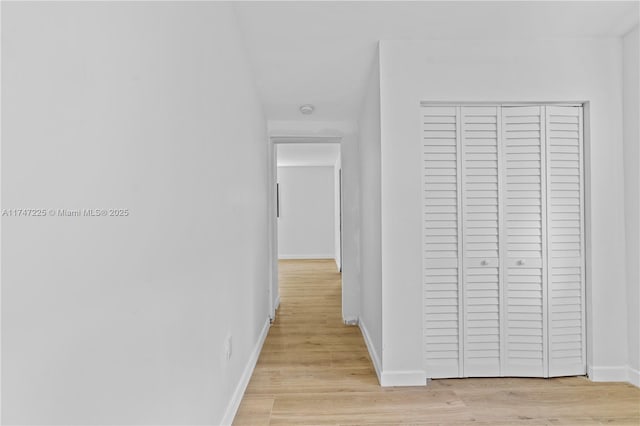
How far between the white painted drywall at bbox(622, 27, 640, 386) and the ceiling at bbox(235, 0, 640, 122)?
0.66 feet

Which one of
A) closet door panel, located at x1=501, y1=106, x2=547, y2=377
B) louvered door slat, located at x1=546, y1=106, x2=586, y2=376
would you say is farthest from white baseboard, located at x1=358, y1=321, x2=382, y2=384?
louvered door slat, located at x1=546, y1=106, x2=586, y2=376

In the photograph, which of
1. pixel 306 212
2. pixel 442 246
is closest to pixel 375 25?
pixel 442 246

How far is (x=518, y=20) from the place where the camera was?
209 cm

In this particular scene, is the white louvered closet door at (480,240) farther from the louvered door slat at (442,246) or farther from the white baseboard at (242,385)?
the white baseboard at (242,385)

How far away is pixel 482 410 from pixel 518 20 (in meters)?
2.35

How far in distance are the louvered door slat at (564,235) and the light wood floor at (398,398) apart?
0.22 metres

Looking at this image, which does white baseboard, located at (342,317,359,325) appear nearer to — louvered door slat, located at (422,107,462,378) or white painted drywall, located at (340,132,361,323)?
white painted drywall, located at (340,132,361,323)

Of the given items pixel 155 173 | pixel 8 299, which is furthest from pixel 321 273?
pixel 8 299

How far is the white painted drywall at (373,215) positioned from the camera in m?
2.38

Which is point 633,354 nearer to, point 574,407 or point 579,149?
point 574,407

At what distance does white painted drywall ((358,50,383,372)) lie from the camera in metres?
2.38

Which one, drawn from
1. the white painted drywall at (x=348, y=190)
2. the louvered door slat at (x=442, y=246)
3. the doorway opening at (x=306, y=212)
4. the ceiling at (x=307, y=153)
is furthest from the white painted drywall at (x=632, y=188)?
the doorway opening at (x=306, y=212)

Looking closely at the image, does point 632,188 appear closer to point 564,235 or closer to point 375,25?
point 564,235

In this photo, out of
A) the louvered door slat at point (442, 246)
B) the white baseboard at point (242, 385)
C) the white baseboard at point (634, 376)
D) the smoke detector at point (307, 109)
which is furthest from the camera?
the smoke detector at point (307, 109)
